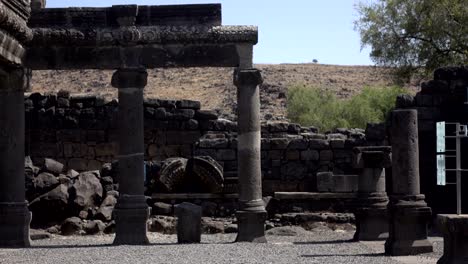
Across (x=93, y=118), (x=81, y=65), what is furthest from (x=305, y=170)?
(x=81, y=65)

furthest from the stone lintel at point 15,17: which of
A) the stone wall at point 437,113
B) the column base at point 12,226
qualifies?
the stone wall at point 437,113

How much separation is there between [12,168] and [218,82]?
136ft

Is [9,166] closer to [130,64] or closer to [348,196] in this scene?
[130,64]

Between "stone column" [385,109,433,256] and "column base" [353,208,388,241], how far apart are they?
10.4 feet

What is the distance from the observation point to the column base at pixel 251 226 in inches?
727

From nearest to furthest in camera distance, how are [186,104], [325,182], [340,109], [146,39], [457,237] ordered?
[457,237] < [146,39] < [325,182] < [186,104] < [340,109]

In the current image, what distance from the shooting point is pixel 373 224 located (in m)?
19.1

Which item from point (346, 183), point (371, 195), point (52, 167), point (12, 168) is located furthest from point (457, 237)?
point (52, 167)

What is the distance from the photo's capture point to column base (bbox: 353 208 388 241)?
19.1 m

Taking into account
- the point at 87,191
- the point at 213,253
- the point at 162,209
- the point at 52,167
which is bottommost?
the point at 213,253

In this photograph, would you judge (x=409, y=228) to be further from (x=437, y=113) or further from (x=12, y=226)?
(x=12, y=226)

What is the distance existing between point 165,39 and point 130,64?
87 cm

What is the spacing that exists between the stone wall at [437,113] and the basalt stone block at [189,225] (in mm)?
6279

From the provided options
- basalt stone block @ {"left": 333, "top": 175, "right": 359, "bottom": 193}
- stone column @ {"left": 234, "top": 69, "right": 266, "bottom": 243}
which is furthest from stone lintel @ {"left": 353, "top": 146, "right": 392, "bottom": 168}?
basalt stone block @ {"left": 333, "top": 175, "right": 359, "bottom": 193}
